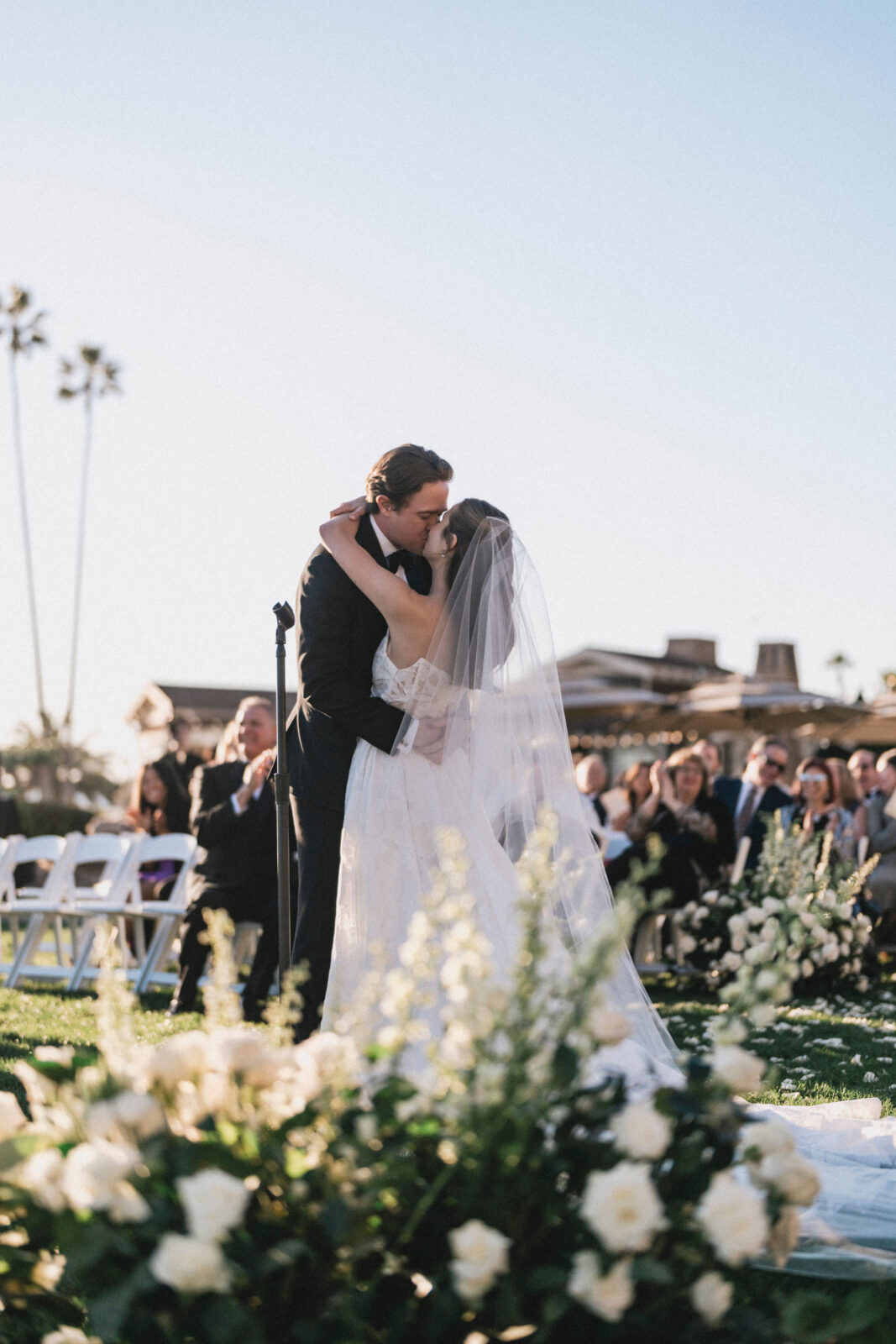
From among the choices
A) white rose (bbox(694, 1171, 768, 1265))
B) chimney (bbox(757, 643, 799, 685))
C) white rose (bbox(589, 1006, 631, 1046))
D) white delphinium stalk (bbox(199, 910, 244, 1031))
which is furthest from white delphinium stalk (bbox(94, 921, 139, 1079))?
chimney (bbox(757, 643, 799, 685))

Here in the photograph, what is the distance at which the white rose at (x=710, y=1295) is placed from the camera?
1.87m

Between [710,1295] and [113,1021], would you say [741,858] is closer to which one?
Answer: [710,1295]

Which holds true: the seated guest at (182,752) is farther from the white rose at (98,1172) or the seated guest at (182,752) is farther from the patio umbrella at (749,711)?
the white rose at (98,1172)

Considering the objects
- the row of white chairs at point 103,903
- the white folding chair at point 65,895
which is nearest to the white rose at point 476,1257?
the row of white chairs at point 103,903

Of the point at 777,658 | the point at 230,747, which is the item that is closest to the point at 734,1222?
A: the point at 230,747

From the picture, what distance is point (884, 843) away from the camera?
433 inches

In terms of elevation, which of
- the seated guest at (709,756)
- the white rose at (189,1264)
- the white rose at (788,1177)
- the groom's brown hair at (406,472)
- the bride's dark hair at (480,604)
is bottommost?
the white rose at (189,1264)

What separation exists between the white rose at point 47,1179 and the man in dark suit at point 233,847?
21.9 feet

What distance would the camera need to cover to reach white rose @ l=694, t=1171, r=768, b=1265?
1.77 m

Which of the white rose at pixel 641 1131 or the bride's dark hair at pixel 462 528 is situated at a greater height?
the bride's dark hair at pixel 462 528

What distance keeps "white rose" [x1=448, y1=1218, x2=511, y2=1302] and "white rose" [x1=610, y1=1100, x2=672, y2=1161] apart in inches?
8.7

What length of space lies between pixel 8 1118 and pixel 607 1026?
100 cm

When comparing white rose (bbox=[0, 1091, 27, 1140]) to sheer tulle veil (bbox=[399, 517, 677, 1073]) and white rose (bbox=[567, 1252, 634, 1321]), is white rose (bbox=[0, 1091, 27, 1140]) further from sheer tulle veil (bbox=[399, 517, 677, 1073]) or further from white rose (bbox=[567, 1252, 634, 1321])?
sheer tulle veil (bbox=[399, 517, 677, 1073])

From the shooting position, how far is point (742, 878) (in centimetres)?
1027
